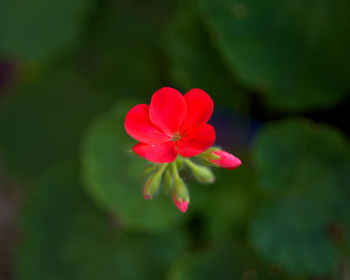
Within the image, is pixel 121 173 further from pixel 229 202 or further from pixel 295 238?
pixel 295 238

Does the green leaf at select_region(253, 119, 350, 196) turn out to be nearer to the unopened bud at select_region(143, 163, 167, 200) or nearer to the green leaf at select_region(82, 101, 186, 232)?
the green leaf at select_region(82, 101, 186, 232)

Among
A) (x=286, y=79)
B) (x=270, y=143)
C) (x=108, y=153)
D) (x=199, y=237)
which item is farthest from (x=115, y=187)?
(x=286, y=79)

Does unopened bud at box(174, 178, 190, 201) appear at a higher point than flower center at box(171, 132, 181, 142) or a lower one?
lower

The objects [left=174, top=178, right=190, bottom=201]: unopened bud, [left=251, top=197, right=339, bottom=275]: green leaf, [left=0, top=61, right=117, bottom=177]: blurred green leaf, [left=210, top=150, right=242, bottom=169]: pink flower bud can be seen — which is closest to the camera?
[left=210, top=150, right=242, bottom=169]: pink flower bud

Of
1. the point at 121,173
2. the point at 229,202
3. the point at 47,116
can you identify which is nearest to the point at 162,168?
the point at 121,173

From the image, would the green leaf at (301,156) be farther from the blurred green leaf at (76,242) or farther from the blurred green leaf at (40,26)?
the blurred green leaf at (40,26)

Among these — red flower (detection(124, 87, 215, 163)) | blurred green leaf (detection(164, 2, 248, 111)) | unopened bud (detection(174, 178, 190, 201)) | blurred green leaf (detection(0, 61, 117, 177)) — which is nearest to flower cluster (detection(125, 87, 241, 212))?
red flower (detection(124, 87, 215, 163))

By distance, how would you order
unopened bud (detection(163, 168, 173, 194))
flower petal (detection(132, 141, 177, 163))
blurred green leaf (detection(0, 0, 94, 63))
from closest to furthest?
flower petal (detection(132, 141, 177, 163)) < unopened bud (detection(163, 168, 173, 194)) < blurred green leaf (detection(0, 0, 94, 63))

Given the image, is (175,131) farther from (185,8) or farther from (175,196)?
(185,8)
